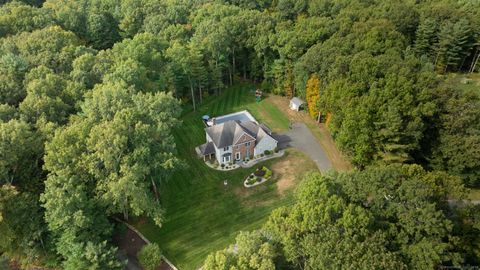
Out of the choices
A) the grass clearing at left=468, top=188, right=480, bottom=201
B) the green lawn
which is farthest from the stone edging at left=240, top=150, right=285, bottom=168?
the grass clearing at left=468, top=188, right=480, bottom=201

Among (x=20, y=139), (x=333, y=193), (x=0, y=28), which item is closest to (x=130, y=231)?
(x=20, y=139)

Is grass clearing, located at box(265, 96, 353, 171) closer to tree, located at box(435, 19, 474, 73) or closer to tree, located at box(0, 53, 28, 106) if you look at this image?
tree, located at box(435, 19, 474, 73)

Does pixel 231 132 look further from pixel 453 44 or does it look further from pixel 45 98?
pixel 453 44

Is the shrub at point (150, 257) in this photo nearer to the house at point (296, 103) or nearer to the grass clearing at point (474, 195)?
the house at point (296, 103)

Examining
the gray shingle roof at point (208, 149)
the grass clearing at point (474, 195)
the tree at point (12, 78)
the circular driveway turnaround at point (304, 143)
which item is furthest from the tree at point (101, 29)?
the grass clearing at point (474, 195)

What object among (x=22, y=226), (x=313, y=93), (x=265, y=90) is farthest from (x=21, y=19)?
(x=313, y=93)

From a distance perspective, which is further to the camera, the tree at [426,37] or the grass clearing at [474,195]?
the tree at [426,37]

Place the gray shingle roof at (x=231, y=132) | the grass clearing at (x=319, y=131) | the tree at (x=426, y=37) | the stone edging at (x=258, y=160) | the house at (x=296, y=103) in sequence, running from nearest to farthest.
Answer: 1. the gray shingle roof at (x=231, y=132)
2. the grass clearing at (x=319, y=131)
3. the stone edging at (x=258, y=160)
4. the house at (x=296, y=103)
5. the tree at (x=426, y=37)
